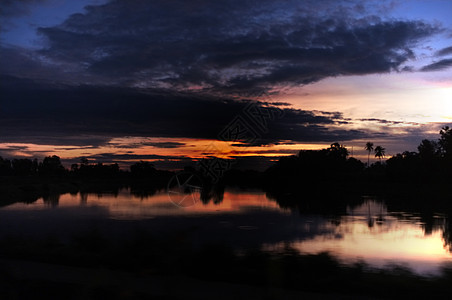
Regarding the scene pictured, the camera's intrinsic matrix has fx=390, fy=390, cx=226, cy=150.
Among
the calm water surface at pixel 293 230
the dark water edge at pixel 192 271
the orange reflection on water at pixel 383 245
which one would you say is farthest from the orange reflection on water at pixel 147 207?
the dark water edge at pixel 192 271

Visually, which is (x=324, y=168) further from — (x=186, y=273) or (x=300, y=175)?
(x=186, y=273)

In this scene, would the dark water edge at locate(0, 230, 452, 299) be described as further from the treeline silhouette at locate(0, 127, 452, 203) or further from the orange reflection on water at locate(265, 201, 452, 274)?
the treeline silhouette at locate(0, 127, 452, 203)

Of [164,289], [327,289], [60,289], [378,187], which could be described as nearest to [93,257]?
[60,289]

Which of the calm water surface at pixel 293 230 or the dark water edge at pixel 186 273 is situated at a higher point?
the dark water edge at pixel 186 273

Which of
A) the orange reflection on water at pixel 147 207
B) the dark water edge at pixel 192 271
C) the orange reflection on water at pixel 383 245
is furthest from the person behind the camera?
the orange reflection on water at pixel 147 207

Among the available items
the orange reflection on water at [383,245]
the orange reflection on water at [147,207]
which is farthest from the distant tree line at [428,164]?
the orange reflection on water at [383,245]

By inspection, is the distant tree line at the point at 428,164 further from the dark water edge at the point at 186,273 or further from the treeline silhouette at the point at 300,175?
the dark water edge at the point at 186,273

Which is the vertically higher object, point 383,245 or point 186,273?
point 186,273

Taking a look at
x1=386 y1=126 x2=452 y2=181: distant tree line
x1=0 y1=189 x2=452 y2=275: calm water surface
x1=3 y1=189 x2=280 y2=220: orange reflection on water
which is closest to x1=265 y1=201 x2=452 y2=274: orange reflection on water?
x1=0 y1=189 x2=452 y2=275: calm water surface

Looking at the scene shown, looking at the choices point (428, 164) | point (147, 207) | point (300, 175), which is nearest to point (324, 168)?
point (300, 175)

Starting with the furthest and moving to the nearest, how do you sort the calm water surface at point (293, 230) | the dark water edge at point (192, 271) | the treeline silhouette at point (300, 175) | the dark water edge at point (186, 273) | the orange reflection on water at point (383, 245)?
the treeline silhouette at point (300, 175) < the calm water surface at point (293, 230) < the orange reflection on water at point (383, 245) < the dark water edge at point (192, 271) < the dark water edge at point (186, 273)

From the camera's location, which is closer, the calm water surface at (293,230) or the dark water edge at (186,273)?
the dark water edge at (186,273)

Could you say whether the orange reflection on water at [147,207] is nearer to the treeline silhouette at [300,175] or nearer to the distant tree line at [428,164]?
the treeline silhouette at [300,175]

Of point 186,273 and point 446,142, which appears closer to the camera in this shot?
point 186,273
